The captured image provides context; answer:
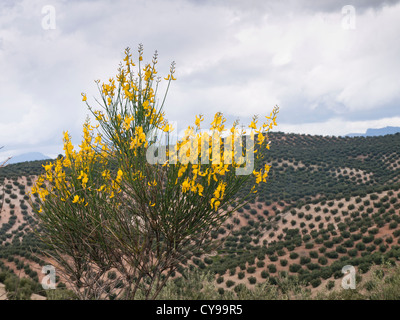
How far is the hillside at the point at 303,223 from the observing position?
20.7 m

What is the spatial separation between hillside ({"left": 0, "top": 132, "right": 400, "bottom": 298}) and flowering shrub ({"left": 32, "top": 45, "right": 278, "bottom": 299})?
0.59 m

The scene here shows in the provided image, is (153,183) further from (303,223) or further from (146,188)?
(303,223)

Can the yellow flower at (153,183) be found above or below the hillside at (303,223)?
above

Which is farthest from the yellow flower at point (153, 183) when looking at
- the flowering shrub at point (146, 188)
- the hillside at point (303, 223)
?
the hillside at point (303, 223)

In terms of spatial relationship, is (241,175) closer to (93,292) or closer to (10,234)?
(93,292)

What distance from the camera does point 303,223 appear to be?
31844 mm

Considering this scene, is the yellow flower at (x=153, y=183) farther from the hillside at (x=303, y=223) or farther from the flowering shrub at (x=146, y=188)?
the hillside at (x=303, y=223)

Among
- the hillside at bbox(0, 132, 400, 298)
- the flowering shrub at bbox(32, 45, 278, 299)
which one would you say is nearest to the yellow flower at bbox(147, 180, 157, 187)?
the flowering shrub at bbox(32, 45, 278, 299)

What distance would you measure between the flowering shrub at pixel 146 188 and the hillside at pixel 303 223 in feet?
1.93

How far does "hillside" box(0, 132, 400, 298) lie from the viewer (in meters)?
20.7

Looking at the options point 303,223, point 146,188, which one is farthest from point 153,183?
point 303,223

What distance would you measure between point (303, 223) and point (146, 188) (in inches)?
1188

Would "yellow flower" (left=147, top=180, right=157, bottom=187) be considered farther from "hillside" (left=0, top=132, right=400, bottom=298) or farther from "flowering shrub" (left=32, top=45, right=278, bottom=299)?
"hillside" (left=0, top=132, right=400, bottom=298)
